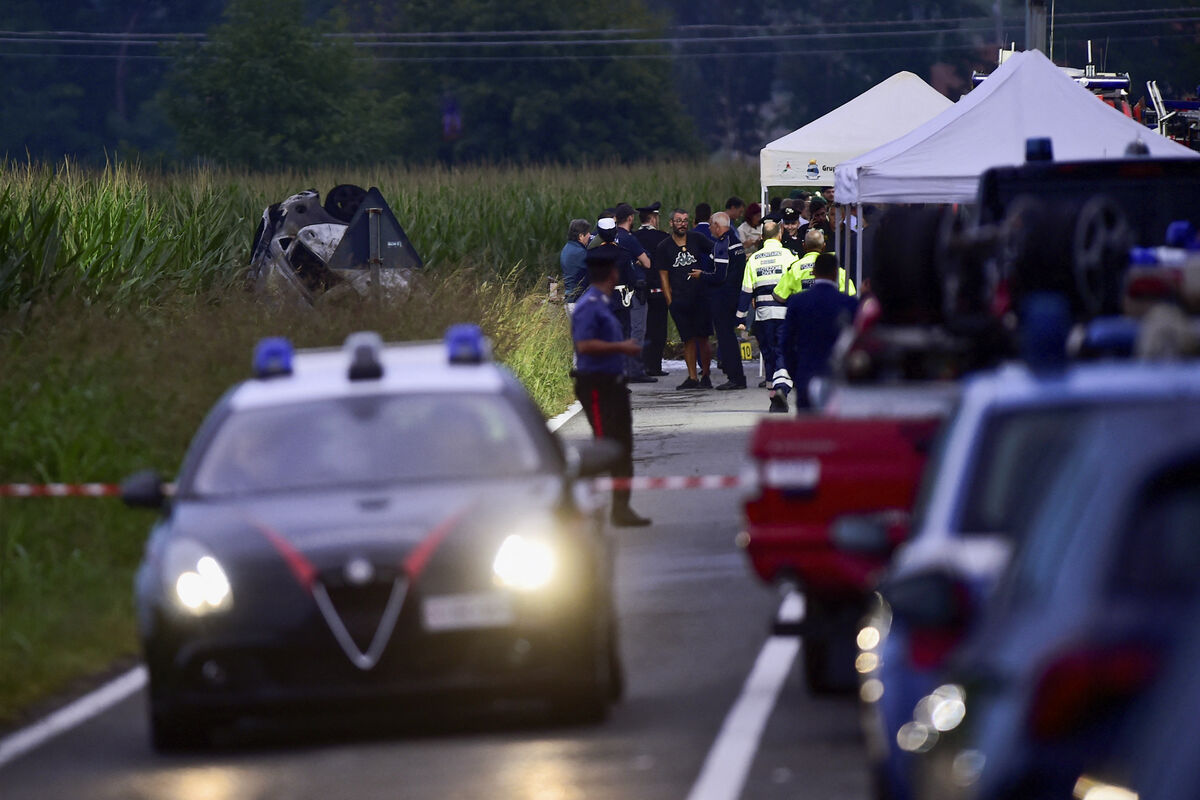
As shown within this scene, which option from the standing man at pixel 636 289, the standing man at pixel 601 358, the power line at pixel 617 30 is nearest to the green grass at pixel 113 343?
the standing man at pixel 636 289

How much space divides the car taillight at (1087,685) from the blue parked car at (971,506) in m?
0.98

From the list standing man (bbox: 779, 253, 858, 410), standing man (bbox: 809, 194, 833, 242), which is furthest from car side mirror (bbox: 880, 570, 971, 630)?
standing man (bbox: 809, 194, 833, 242)

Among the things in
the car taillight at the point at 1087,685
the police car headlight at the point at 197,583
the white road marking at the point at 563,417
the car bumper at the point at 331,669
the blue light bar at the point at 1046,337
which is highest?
the blue light bar at the point at 1046,337

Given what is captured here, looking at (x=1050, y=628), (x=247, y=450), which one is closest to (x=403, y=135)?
(x=247, y=450)

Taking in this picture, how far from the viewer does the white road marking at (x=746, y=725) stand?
8.55 metres

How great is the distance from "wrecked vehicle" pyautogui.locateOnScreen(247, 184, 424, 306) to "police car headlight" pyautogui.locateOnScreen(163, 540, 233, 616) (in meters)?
13.2

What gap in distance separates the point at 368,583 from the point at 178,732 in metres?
0.90

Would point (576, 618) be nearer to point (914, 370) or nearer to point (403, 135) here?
point (914, 370)

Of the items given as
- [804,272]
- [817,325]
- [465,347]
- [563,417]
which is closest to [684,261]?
[563,417]

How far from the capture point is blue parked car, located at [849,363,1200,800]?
5426 millimetres

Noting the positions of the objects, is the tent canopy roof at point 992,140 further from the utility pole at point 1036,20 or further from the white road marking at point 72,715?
the white road marking at point 72,715

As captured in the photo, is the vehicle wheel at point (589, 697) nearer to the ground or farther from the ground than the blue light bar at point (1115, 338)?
nearer to the ground

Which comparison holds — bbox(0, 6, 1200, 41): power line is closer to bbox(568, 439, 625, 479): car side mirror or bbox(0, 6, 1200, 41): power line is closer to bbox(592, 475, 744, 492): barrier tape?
bbox(592, 475, 744, 492): barrier tape

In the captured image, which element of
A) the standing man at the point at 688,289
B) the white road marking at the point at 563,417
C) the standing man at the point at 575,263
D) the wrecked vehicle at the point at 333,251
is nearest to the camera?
the wrecked vehicle at the point at 333,251
